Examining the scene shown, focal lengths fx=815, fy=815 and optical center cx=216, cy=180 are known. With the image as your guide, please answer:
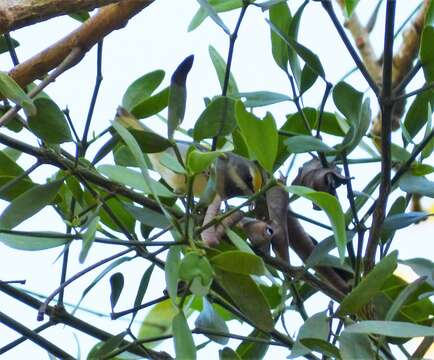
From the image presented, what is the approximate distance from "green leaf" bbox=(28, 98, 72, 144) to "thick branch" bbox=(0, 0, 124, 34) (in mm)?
96

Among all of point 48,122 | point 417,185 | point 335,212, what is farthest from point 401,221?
point 48,122

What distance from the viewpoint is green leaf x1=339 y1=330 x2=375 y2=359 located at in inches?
17.7

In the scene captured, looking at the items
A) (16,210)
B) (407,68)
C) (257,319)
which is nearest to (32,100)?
(16,210)

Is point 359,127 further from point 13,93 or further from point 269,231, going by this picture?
point 13,93

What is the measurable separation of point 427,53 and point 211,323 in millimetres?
232

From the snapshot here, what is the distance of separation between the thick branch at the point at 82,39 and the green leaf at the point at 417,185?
231 millimetres

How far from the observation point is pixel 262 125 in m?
0.43

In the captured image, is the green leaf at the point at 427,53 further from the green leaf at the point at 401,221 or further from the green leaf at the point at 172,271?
the green leaf at the point at 172,271

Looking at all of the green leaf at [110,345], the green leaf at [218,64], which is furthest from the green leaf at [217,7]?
the green leaf at [110,345]

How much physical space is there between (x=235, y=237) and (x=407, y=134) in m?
0.16

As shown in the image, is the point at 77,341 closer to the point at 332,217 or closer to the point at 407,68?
the point at 332,217

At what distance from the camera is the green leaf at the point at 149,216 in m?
0.51

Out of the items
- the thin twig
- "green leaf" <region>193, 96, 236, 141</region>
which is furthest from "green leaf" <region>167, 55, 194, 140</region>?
the thin twig

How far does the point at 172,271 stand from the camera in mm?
429
